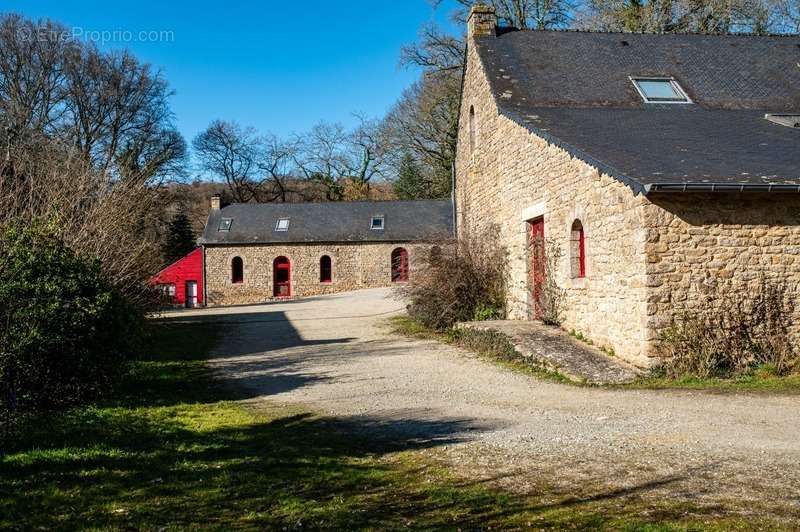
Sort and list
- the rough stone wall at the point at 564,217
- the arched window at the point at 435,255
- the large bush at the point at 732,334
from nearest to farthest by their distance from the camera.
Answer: the large bush at the point at 732,334
the rough stone wall at the point at 564,217
the arched window at the point at 435,255

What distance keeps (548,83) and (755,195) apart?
6214 mm

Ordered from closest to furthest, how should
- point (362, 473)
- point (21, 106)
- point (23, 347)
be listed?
point (362, 473) → point (23, 347) → point (21, 106)

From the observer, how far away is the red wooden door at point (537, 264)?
42.0ft

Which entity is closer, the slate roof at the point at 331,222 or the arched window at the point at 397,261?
the arched window at the point at 397,261

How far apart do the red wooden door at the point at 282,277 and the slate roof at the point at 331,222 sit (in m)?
1.13

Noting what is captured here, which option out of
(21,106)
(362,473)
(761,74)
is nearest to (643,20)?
(761,74)

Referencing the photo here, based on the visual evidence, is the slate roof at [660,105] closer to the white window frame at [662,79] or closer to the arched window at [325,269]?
the white window frame at [662,79]

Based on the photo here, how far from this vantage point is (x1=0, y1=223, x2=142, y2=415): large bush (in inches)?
243

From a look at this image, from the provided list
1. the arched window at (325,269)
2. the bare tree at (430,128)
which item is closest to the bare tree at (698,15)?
the bare tree at (430,128)

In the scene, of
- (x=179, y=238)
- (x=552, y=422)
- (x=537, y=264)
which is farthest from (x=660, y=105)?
(x=179, y=238)

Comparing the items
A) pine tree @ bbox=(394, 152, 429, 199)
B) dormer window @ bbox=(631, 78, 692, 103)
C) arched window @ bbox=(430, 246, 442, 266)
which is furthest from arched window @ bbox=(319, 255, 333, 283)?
dormer window @ bbox=(631, 78, 692, 103)

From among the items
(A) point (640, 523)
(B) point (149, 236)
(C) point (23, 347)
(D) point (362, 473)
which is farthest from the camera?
(B) point (149, 236)

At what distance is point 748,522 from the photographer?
147 inches

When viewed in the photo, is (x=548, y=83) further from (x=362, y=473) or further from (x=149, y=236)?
(x=362, y=473)
